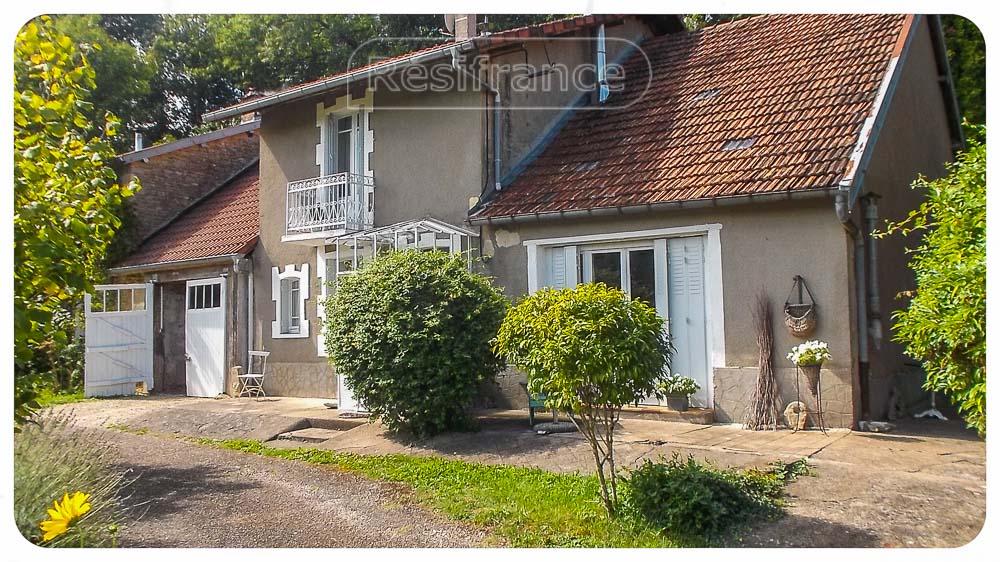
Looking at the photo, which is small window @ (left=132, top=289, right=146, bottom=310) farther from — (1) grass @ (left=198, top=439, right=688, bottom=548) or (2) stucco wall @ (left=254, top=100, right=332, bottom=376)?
(1) grass @ (left=198, top=439, right=688, bottom=548)

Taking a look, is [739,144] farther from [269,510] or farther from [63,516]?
[63,516]

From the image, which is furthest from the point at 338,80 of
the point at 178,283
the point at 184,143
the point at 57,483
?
the point at 57,483

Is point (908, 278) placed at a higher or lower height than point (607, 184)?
lower

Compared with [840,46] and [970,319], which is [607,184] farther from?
[970,319]

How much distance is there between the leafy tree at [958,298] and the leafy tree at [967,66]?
8.01 m

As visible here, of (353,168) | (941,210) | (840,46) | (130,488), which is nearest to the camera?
(941,210)

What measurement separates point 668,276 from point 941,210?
5655 millimetres

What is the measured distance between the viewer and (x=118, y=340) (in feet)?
52.1

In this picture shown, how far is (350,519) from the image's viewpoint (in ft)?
20.2

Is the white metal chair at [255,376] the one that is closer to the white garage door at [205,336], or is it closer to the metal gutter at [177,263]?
the white garage door at [205,336]

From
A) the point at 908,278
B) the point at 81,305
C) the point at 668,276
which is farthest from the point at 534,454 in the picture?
the point at 81,305

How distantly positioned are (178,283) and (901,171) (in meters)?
13.5

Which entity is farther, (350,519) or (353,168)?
(353,168)

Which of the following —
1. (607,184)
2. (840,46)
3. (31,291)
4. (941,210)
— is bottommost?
(31,291)
